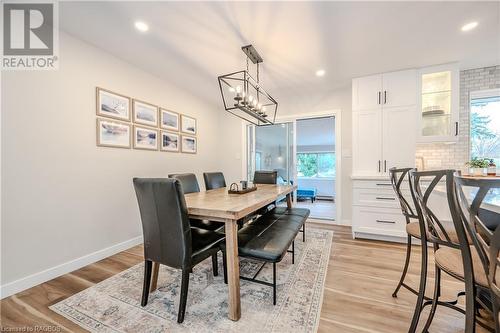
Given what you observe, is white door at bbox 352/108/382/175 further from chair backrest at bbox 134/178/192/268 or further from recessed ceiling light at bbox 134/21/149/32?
recessed ceiling light at bbox 134/21/149/32

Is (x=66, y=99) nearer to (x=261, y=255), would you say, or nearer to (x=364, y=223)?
(x=261, y=255)

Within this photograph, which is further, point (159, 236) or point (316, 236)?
point (316, 236)

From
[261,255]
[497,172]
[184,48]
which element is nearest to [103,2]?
[184,48]

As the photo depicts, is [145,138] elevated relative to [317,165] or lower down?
elevated

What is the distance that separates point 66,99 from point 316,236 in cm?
361

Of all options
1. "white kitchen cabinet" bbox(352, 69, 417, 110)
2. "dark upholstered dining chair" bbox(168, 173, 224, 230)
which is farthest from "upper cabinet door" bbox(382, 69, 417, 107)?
"dark upholstered dining chair" bbox(168, 173, 224, 230)

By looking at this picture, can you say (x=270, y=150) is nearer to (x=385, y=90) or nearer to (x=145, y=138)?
(x=385, y=90)

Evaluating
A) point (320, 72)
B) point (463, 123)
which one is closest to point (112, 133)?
point (320, 72)

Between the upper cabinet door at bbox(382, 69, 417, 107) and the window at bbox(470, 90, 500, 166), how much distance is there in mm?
959

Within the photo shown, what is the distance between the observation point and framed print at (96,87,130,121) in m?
2.46

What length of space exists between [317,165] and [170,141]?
20.4ft

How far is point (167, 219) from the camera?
4.73ft

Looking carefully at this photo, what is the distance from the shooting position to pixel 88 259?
2.33 m

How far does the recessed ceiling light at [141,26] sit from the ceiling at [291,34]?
57mm
